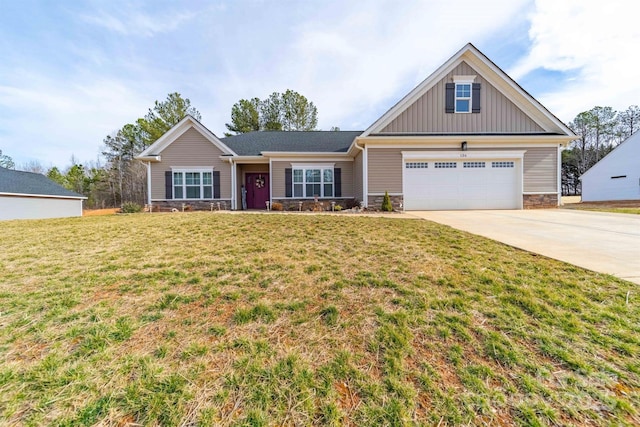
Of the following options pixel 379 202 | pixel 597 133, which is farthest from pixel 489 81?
pixel 597 133

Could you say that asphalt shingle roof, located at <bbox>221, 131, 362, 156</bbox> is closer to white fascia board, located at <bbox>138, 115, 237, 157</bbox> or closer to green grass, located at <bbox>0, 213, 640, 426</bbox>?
white fascia board, located at <bbox>138, 115, 237, 157</bbox>

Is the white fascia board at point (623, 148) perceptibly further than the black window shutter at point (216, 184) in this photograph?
Yes

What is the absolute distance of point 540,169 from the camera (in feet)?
38.8

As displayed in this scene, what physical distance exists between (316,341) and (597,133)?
55.3 m

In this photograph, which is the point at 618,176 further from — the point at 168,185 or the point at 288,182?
the point at 168,185

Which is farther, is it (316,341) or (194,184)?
(194,184)

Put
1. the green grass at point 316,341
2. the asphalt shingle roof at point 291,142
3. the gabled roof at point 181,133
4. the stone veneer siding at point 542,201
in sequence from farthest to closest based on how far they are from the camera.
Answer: the asphalt shingle roof at point 291,142, the gabled roof at point 181,133, the stone veneer siding at point 542,201, the green grass at point 316,341

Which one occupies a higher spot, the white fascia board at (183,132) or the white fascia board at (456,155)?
the white fascia board at (183,132)

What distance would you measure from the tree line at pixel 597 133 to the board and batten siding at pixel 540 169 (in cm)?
3502

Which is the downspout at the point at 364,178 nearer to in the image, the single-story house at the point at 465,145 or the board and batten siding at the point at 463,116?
the single-story house at the point at 465,145

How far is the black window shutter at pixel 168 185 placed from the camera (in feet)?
44.6

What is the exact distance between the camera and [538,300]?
114 inches

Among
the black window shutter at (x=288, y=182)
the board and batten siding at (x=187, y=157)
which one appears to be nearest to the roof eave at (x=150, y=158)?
the board and batten siding at (x=187, y=157)

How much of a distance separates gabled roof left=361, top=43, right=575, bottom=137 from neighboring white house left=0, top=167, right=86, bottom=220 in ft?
70.2
